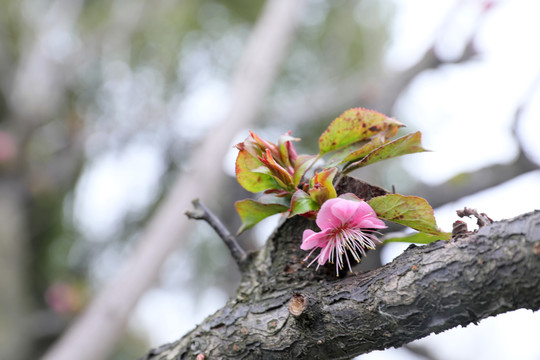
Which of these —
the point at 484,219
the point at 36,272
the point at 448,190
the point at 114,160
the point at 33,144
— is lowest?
the point at 484,219

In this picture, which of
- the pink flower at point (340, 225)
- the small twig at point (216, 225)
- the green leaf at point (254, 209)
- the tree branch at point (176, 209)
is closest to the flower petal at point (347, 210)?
the pink flower at point (340, 225)

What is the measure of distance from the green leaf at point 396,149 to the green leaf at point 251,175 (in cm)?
12

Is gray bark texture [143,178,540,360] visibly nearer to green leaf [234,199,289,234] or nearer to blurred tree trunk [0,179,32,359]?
green leaf [234,199,289,234]

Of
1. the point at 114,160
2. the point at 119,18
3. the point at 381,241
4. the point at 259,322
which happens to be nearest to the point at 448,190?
the point at 381,241

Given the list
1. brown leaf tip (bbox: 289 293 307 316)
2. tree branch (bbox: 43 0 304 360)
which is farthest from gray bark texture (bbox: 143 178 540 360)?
tree branch (bbox: 43 0 304 360)

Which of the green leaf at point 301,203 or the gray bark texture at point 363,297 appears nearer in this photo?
the gray bark texture at point 363,297

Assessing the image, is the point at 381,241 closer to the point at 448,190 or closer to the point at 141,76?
the point at 448,190

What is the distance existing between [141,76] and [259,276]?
4.03 m

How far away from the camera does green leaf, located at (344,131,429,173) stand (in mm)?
603

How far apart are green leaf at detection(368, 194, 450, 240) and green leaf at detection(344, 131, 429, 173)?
0.07 m

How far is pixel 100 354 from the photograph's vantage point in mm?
1724

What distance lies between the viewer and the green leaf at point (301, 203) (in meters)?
0.60

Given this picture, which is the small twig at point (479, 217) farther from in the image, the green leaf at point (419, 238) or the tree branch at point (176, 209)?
the tree branch at point (176, 209)

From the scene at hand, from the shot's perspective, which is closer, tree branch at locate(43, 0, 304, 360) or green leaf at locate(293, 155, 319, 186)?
green leaf at locate(293, 155, 319, 186)
